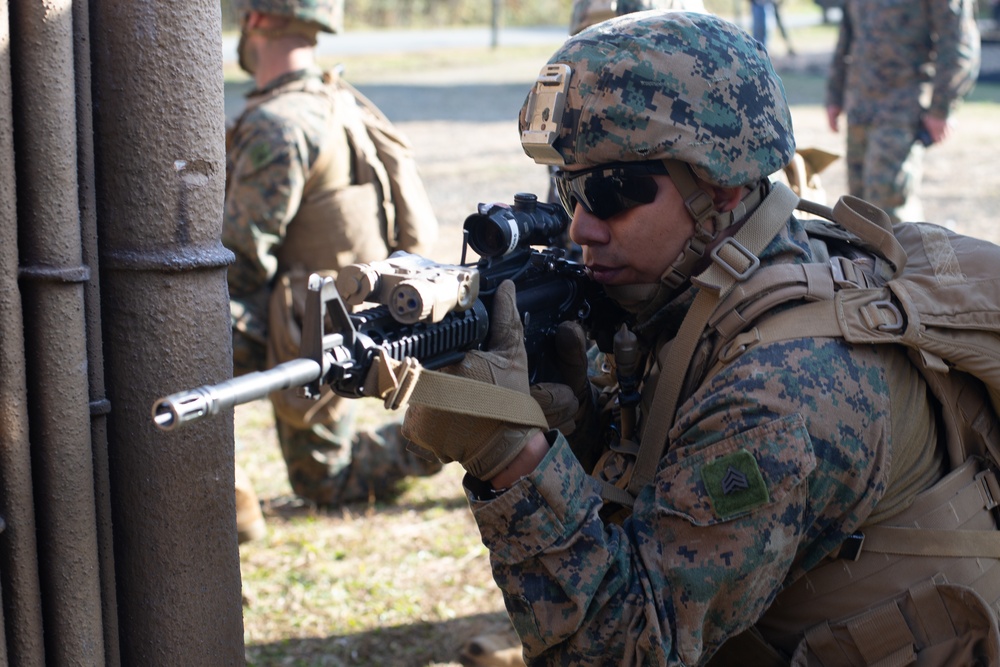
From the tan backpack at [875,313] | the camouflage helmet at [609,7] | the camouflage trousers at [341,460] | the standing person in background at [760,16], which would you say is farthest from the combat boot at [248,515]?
the standing person in background at [760,16]

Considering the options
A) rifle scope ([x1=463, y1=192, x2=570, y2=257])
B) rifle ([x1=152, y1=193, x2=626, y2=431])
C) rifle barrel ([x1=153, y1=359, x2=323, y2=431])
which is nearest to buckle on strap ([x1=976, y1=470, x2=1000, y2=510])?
rifle ([x1=152, y1=193, x2=626, y2=431])

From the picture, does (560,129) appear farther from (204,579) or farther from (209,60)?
(204,579)

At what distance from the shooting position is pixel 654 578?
214 cm

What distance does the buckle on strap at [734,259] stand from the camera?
7.73ft

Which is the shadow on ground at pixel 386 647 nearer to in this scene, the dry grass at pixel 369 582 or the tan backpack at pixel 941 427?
the dry grass at pixel 369 582

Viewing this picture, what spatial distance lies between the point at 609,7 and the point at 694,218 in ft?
7.02

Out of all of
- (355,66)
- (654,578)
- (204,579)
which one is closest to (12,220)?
(204,579)

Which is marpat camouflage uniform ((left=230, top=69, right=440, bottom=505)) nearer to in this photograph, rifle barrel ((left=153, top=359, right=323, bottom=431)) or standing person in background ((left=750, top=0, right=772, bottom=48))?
rifle barrel ((left=153, top=359, right=323, bottom=431))

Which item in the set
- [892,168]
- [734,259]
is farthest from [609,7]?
[892,168]

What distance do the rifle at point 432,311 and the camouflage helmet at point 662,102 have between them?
0.74ft

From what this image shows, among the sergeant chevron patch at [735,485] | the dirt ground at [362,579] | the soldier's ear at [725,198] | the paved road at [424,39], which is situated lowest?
the dirt ground at [362,579]

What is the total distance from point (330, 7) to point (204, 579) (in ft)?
11.9

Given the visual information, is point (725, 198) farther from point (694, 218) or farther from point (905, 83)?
point (905, 83)

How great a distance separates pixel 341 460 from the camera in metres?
5.59
